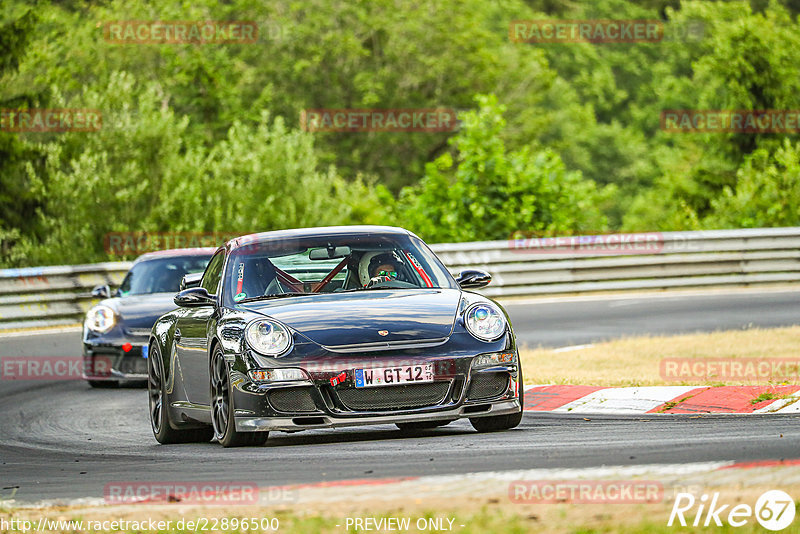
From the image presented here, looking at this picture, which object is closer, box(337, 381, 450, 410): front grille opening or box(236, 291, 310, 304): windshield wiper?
box(337, 381, 450, 410): front grille opening

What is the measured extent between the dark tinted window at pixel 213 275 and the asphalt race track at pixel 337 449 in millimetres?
1072

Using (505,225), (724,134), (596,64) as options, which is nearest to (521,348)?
(505,225)

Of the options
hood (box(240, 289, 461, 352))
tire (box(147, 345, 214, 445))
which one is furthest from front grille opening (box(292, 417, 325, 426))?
tire (box(147, 345, 214, 445))

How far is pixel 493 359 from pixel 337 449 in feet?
3.51

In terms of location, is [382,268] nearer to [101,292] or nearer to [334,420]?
[334,420]

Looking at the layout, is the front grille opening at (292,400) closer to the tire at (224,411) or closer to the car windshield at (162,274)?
the tire at (224,411)

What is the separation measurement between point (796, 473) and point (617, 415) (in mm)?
3842

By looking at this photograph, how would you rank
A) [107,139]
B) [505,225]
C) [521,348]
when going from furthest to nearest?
[107,139], [505,225], [521,348]

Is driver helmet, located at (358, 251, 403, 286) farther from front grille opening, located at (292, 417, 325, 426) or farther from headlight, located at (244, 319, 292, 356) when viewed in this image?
front grille opening, located at (292, 417, 325, 426)

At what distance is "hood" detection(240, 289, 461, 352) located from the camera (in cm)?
809

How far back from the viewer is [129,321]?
579 inches

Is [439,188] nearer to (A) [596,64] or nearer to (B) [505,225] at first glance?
(B) [505,225]

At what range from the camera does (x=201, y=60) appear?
5047 cm

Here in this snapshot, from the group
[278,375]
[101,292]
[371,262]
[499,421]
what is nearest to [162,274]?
[101,292]
